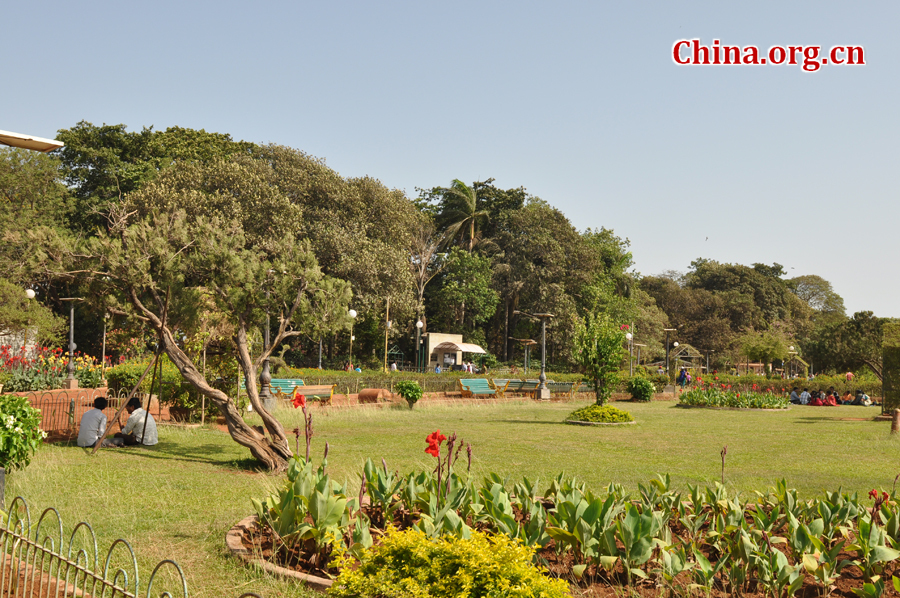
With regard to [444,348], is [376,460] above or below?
below

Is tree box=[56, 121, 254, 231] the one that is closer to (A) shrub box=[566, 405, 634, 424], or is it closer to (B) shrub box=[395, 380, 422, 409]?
(B) shrub box=[395, 380, 422, 409]

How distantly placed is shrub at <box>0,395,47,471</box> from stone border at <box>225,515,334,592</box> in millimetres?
2728

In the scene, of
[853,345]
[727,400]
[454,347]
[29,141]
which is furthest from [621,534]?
[853,345]

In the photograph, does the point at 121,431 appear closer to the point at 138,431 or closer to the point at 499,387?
the point at 138,431

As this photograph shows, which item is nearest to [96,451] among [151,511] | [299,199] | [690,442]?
[151,511]

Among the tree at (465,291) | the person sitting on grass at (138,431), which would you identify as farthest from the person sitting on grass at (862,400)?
the person sitting on grass at (138,431)

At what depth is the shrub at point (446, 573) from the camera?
9.26 ft

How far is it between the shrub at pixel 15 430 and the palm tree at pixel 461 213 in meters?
43.3

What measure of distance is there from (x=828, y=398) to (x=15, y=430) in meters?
32.4

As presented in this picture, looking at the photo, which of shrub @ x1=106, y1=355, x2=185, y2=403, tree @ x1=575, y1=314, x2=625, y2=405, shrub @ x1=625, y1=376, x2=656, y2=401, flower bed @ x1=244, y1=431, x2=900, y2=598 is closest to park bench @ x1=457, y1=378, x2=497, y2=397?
shrub @ x1=625, y1=376, x2=656, y2=401

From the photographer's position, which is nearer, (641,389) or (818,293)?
(641,389)

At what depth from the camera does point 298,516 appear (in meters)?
4.93

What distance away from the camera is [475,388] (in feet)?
92.1

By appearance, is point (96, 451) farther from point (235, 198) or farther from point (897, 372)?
point (235, 198)
